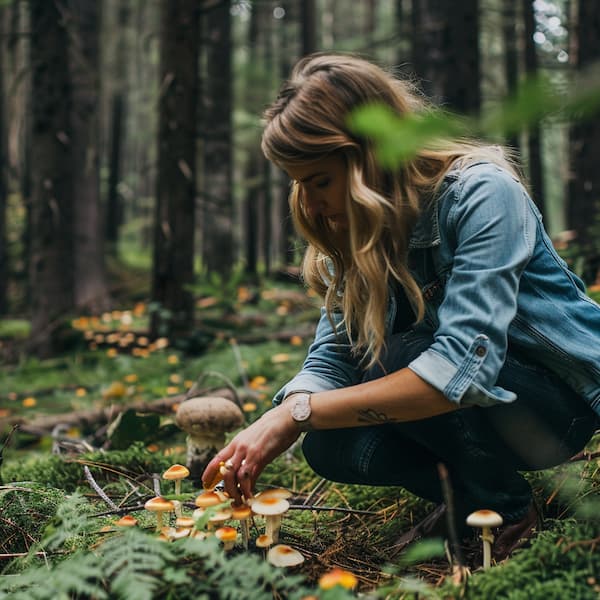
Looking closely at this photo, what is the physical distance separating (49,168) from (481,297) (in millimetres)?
5877

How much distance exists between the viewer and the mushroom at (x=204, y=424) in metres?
2.78

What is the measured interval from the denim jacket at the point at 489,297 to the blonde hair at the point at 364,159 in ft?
0.28

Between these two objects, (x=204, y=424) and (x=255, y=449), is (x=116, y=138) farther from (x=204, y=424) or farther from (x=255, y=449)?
(x=255, y=449)

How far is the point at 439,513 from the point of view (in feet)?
7.04

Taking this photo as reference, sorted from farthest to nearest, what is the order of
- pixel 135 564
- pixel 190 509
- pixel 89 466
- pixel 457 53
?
1. pixel 457 53
2. pixel 89 466
3. pixel 190 509
4. pixel 135 564

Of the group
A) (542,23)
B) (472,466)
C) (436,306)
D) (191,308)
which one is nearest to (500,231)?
(436,306)

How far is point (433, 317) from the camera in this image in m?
2.13

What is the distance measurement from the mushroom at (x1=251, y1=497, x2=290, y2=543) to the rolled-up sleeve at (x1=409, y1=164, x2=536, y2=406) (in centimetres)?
52

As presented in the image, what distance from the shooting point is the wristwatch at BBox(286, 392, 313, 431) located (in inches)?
76.1

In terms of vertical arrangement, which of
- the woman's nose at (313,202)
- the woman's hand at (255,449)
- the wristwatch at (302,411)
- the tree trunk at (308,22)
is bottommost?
the woman's hand at (255,449)

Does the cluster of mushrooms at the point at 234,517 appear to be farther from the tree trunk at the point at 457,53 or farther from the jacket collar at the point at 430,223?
the tree trunk at the point at 457,53

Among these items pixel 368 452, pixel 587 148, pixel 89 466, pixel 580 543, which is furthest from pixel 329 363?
pixel 587 148

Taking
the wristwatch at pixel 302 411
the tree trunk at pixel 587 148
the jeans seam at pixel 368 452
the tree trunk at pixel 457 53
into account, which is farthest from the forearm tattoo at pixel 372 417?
the tree trunk at pixel 457 53

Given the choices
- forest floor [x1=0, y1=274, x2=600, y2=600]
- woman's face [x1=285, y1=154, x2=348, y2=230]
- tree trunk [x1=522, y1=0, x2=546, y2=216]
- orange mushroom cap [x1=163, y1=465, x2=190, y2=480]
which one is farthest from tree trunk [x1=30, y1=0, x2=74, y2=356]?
tree trunk [x1=522, y1=0, x2=546, y2=216]
